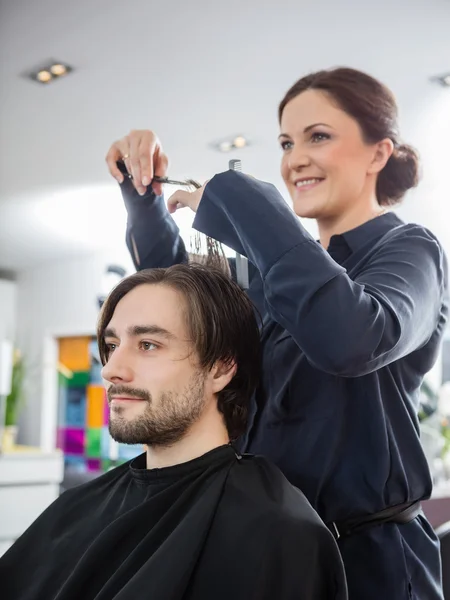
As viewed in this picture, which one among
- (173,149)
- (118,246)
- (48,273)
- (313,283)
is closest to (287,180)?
(313,283)

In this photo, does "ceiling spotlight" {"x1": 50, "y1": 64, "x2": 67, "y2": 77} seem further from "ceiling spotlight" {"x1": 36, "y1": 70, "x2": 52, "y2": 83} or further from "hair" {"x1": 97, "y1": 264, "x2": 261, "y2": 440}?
"hair" {"x1": 97, "y1": 264, "x2": 261, "y2": 440}

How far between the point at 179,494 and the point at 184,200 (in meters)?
0.52

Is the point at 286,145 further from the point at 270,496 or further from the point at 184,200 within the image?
the point at 270,496

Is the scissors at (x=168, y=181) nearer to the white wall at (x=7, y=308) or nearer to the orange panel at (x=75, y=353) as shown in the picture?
the orange panel at (x=75, y=353)

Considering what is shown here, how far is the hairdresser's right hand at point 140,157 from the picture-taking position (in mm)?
1384

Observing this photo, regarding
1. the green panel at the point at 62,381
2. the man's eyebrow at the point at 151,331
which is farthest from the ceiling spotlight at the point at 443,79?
the green panel at the point at 62,381

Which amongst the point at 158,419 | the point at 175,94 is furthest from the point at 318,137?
the point at 175,94

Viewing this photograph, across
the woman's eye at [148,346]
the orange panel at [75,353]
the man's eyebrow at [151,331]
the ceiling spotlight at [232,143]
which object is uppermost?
the ceiling spotlight at [232,143]

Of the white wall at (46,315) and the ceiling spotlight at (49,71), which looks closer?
the ceiling spotlight at (49,71)

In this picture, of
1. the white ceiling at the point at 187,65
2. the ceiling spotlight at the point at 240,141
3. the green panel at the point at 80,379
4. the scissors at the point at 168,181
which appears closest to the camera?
the scissors at the point at 168,181

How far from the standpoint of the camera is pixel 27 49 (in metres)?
3.72

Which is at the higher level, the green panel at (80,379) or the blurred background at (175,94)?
the blurred background at (175,94)

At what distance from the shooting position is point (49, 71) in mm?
3861

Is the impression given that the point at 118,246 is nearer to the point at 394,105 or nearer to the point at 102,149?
the point at 102,149
